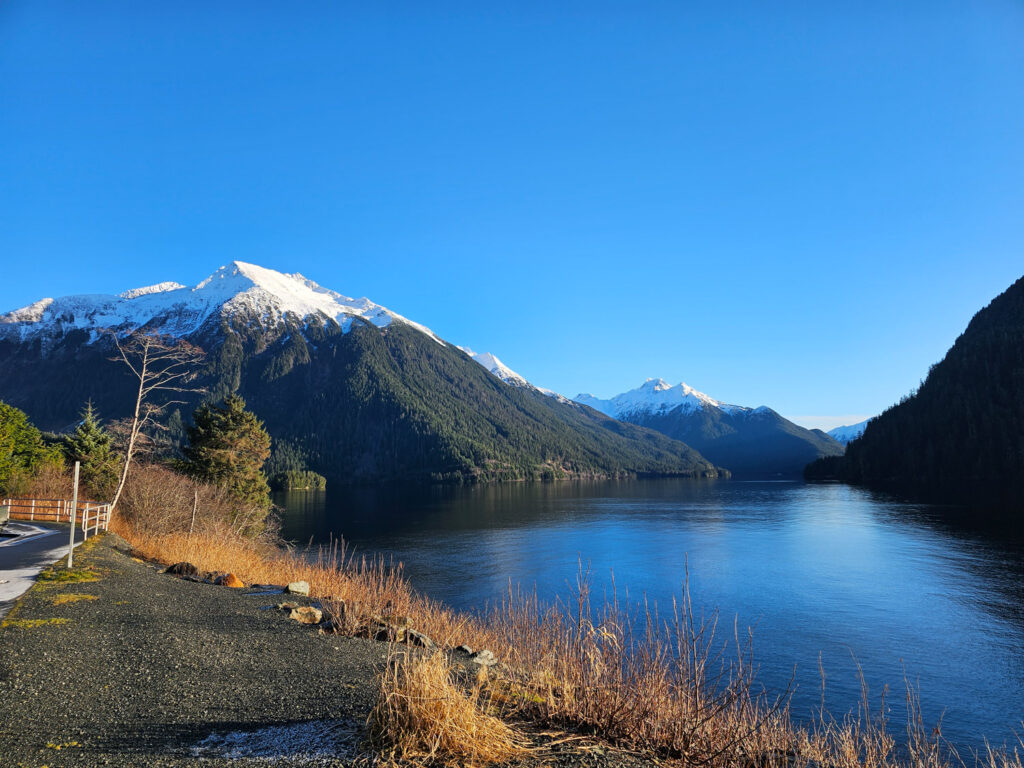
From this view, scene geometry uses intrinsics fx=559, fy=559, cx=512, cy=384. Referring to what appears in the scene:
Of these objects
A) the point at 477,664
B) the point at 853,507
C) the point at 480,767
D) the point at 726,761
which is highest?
the point at 480,767

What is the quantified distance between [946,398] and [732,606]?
440 feet

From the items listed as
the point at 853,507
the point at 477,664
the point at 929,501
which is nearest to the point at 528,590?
the point at 477,664

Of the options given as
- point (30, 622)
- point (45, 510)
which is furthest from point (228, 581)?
point (45, 510)

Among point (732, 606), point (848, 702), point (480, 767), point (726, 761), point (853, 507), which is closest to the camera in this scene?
point (480, 767)

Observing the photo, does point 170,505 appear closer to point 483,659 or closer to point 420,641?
point 420,641

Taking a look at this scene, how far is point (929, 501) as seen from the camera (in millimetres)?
86688

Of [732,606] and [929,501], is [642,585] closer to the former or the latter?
[732,606]

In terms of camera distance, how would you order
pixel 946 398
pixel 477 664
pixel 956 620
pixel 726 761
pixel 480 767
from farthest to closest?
pixel 946 398 < pixel 956 620 < pixel 477 664 < pixel 726 761 < pixel 480 767

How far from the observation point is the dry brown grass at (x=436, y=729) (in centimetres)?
537

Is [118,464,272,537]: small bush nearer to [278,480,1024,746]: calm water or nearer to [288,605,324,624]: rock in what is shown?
[278,480,1024,746]: calm water

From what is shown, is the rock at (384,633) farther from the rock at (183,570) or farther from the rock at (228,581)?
the rock at (183,570)

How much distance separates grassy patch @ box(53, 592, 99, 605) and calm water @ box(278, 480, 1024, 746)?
11356 mm

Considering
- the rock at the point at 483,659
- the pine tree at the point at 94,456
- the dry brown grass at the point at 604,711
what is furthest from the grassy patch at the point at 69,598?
the pine tree at the point at 94,456

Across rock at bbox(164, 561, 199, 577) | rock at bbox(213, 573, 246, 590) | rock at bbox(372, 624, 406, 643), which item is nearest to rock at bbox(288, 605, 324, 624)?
rock at bbox(372, 624, 406, 643)
